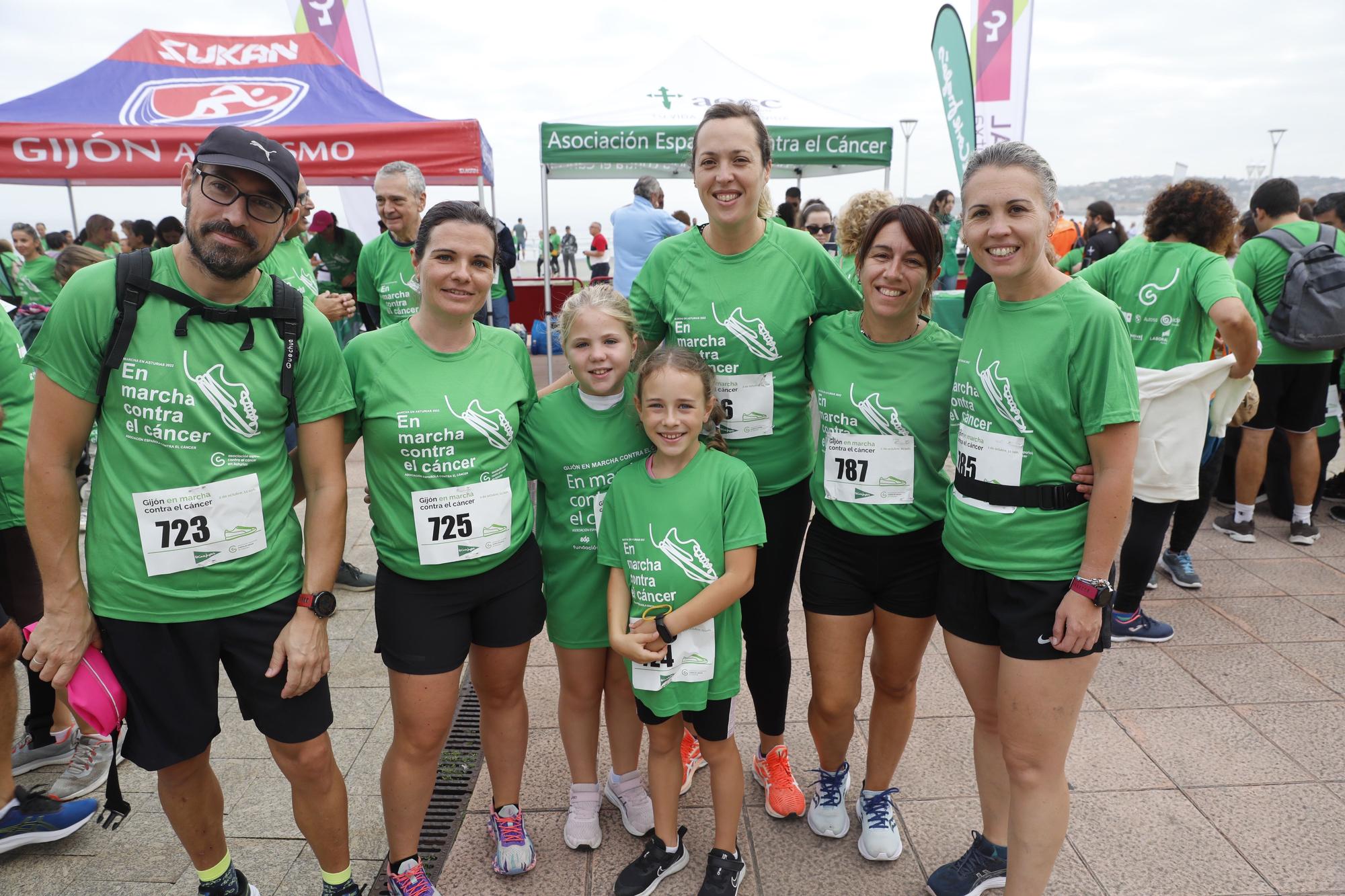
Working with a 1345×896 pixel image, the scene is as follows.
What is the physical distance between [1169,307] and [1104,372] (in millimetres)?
2276

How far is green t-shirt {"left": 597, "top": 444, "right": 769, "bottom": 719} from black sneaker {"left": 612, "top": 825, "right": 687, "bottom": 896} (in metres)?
0.46

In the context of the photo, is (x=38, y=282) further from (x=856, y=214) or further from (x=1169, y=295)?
(x=1169, y=295)

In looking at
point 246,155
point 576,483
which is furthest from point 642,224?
point 246,155

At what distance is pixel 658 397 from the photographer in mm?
2080

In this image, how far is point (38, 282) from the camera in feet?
25.9

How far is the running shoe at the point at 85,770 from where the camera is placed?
8.56 feet

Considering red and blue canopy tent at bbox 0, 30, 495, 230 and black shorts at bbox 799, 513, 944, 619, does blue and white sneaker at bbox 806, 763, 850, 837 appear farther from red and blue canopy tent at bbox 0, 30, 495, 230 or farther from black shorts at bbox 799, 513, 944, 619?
red and blue canopy tent at bbox 0, 30, 495, 230

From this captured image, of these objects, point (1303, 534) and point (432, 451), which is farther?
point (1303, 534)

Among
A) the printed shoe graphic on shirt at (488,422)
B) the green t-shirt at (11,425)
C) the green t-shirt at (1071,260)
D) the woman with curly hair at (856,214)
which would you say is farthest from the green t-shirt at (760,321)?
the green t-shirt at (1071,260)

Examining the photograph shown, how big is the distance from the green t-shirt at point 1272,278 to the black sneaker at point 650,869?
4491mm

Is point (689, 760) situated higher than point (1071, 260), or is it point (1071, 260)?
point (1071, 260)

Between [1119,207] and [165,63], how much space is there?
205ft

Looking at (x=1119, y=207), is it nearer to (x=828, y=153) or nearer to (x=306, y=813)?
(x=828, y=153)

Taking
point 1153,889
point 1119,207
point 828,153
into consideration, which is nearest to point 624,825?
point 1153,889
